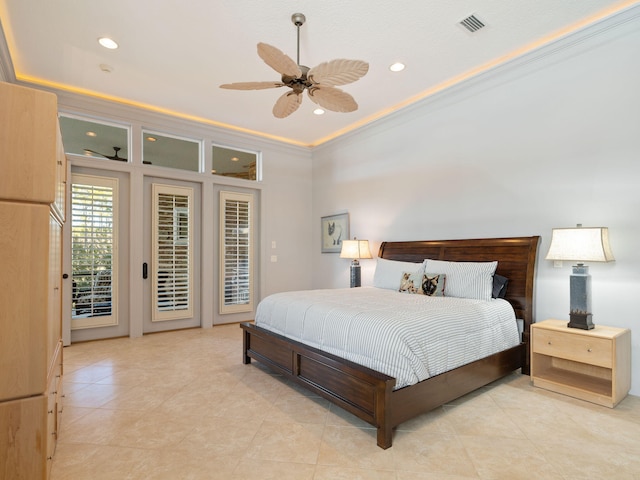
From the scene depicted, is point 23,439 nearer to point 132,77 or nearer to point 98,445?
point 98,445

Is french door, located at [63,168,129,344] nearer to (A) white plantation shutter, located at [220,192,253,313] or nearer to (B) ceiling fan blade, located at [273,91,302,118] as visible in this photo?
(A) white plantation shutter, located at [220,192,253,313]

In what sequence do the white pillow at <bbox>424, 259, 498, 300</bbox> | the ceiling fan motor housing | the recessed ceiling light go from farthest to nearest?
the white pillow at <bbox>424, 259, 498, 300</bbox>, the recessed ceiling light, the ceiling fan motor housing

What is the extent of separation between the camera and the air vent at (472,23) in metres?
2.88

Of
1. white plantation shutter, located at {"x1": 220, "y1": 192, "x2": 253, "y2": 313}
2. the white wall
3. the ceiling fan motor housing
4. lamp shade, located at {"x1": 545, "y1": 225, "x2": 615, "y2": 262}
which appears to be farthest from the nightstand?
white plantation shutter, located at {"x1": 220, "y1": 192, "x2": 253, "y2": 313}

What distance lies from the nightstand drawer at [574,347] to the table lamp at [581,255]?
0.48 feet

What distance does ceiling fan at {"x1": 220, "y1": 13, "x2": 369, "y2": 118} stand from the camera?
2.42 meters

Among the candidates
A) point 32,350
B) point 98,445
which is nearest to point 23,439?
point 32,350

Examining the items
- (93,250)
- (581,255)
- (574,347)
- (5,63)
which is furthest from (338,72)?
(93,250)

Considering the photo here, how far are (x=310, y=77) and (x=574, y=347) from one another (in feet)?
9.79

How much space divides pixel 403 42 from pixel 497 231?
2.18m

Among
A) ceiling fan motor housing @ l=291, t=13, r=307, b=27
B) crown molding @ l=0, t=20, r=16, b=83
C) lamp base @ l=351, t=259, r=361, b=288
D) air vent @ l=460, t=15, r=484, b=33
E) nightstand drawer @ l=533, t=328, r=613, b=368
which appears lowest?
nightstand drawer @ l=533, t=328, r=613, b=368

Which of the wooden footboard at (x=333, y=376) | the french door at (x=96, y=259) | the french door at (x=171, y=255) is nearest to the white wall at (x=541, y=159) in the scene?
the wooden footboard at (x=333, y=376)

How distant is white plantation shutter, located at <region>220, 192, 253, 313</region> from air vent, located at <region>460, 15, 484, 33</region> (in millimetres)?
3978

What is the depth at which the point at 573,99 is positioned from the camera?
3.17m
